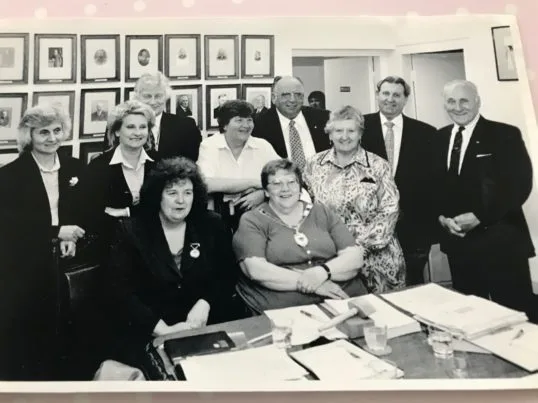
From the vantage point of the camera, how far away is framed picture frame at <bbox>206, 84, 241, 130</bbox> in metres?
1.56

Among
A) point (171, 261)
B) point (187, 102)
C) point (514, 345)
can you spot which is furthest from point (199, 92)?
point (514, 345)

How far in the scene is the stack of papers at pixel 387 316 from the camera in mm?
1348

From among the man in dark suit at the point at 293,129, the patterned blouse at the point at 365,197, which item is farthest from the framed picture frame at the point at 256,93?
the patterned blouse at the point at 365,197

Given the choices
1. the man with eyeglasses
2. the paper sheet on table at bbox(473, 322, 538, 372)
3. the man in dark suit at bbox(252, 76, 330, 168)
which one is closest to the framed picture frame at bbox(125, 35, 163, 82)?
the man with eyeglasses

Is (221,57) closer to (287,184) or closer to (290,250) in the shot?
(287,184)

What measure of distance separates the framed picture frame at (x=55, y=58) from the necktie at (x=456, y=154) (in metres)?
1.19

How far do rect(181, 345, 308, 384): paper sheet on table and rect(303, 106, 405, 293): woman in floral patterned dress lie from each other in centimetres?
43

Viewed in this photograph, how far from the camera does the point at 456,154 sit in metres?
1.58

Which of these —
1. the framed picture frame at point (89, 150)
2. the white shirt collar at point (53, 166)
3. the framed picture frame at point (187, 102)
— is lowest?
the white shirt collar at point (53, 166)

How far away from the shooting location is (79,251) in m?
1.47

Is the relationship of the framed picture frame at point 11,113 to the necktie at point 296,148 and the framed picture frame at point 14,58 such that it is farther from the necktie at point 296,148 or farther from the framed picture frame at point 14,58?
the necktie at point 296,148

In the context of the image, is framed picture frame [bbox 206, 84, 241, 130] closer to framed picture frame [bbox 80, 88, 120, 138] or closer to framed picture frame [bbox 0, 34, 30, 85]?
framed picture frame [bbox 80, 88, 120, 138]

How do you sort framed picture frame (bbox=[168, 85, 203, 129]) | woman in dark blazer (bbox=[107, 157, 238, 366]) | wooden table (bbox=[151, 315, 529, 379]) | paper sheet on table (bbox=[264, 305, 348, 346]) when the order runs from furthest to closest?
framed picture frame (bbox=[168, 85, 203, 129]) → woman in dark blazer (bbox=[107, 157, 238, 366]) → paper sheet on table (bbox=[264, 305, 348, 346]) → wooden table (bbox=[151, 315, 529, 379])

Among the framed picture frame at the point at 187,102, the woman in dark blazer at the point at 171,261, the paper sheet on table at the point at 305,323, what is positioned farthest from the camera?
the framed picture frame at the point at 187,102
